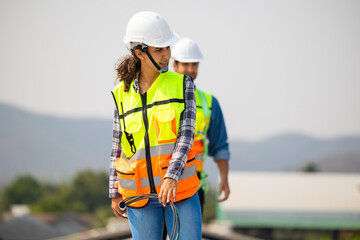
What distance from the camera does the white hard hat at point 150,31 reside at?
2445 mm

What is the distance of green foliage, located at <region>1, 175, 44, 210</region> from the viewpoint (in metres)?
31.7

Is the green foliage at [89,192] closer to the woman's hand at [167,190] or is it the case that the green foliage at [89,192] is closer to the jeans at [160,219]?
the jeans at [160,219]

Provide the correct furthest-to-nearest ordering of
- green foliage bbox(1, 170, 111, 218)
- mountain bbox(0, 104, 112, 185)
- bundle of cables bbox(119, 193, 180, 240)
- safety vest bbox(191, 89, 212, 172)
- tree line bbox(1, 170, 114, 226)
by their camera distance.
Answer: mountain bbox(0, 104, 112, 185), green foliage bbox(1, 170, 111, 218), tree line bbox(1, 170, 114, 226), safety vest bbox(191, 89, 212, 172), bundle of cables bbox(119, 193, 180, 240)

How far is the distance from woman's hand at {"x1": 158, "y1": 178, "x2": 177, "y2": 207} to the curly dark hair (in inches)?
21.7

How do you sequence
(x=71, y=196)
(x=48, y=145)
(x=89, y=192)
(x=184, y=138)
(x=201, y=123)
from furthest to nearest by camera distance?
1. (x=48, y=145)
2. (x=71, y=196)
3. (x=89, y=192)
4. (x=201, y=123)
5. (x=184, y=138)

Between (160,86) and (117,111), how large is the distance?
28 cm

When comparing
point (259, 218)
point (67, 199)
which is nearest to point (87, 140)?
point (67, 199)

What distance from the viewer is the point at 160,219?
8.22ft

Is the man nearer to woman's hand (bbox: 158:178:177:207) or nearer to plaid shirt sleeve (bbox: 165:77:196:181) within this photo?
plaid shirt sleeve (bbox: 165:77:196:181)

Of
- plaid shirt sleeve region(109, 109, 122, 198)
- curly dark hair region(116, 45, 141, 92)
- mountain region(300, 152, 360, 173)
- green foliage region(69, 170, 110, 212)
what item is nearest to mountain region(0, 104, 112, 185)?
green foliage region(69, 170, 110, 212)

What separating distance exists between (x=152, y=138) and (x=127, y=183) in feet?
0.90

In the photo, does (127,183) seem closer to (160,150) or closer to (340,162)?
(160,150)

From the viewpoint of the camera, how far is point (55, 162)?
52500 mm

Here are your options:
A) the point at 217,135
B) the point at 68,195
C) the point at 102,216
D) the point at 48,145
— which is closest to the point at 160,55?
the point at 217,135
